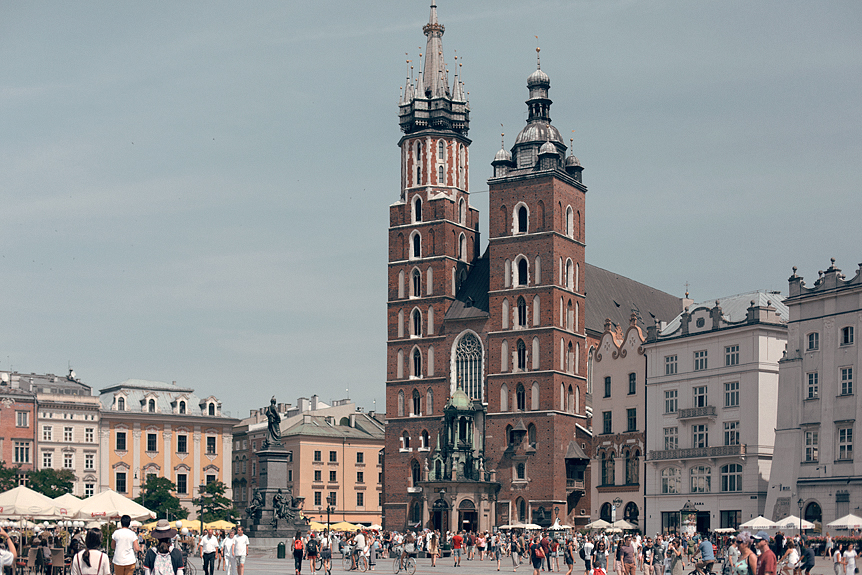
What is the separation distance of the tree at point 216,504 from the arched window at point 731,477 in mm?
44329

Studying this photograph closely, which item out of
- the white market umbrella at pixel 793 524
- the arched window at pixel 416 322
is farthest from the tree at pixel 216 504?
the white market umbrella at pixel 793 524

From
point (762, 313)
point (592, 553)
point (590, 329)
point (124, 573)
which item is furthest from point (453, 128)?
point (124, 573)

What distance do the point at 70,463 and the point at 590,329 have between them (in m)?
47.0

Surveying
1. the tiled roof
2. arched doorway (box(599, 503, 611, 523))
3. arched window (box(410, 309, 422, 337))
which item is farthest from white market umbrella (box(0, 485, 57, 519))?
the tiled roof

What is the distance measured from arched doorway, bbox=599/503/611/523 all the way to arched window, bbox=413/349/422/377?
18.2 m

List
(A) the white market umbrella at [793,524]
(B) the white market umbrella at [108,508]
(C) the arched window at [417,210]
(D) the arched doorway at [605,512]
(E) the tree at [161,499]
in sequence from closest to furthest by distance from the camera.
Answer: (B) the white market umbrella at [108,508], (A) the white market umbrella at [793,524], (D) the arched doorway at [605,512], (C) the arched window at [417,210], (E) the tree at [161,499]

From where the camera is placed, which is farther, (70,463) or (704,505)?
(70,463)

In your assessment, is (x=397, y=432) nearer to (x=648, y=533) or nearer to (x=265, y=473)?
(x=648, y=533)

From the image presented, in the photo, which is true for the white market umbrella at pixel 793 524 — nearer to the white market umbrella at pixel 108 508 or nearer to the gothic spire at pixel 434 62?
the white market umbrella at pixel 108 508

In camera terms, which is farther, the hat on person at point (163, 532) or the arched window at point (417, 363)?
the arched window at point (417, 363)

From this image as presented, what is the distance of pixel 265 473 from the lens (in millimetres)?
61031

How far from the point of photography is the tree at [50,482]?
9650 centimetres

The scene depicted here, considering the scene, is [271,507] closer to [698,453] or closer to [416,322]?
[698,453]

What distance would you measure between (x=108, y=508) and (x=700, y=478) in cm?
4337
